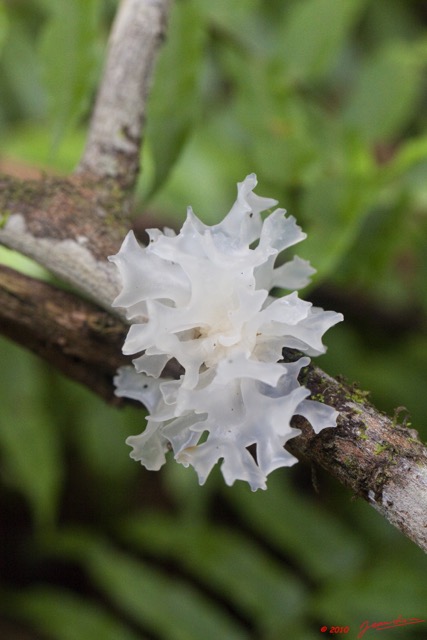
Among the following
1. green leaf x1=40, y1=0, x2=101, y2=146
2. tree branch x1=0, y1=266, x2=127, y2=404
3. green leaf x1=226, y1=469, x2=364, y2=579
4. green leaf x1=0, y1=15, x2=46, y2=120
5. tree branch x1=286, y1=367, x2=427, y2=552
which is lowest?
tree branch x1=286, y1=367, x2=427, y2=552

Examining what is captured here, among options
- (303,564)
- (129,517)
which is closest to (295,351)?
(303,564)

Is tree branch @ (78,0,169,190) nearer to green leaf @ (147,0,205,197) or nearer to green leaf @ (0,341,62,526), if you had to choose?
green leaf @ (147,0,205,197)

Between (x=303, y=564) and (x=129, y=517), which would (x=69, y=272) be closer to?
(x=303, y=564)

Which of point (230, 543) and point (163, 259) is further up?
point (230, 543)

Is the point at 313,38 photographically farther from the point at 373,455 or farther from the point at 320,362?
the point at 373,455

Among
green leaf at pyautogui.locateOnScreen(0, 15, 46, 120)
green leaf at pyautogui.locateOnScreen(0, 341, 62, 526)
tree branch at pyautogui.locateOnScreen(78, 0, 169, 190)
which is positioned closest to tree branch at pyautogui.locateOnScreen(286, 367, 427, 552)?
tree branch at pyautogui.locateOnScreen(78, 0, 169, 190)
